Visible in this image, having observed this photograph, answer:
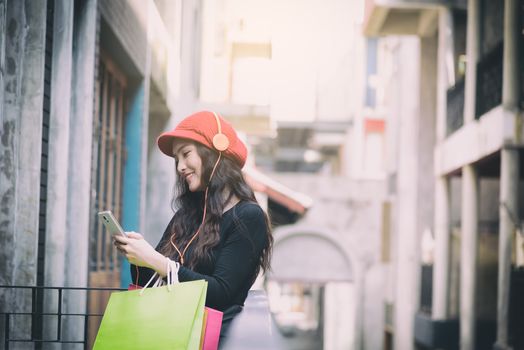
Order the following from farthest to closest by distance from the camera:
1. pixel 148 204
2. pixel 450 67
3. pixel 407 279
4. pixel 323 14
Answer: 1. pixel 407 279
2. pixel 450 67
3. pixel 148 204
4. pixel 323 14

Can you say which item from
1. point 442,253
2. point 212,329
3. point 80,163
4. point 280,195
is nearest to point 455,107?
point 442,253

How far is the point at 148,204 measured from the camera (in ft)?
32.2

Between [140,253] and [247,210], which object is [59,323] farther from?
[247,210]

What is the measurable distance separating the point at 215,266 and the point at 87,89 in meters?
3.00

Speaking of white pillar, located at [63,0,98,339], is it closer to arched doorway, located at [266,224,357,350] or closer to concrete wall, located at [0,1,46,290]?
concrete wall, located at [0,1,46,290]

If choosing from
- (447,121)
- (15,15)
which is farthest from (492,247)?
(15,15)

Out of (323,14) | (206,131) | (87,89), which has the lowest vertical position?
(206,131)

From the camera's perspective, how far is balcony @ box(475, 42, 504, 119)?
11727mm

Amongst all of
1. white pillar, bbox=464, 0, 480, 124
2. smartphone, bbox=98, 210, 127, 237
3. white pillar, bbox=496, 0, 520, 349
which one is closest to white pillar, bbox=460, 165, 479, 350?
white pillar, bbox=464, 0, 480, 124

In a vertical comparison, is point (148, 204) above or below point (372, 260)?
above

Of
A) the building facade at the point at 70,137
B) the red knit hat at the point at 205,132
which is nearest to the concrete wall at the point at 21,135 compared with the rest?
the building facade at the point at 70,137

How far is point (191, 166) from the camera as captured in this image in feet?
11.1

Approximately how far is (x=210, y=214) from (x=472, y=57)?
10.3 meters

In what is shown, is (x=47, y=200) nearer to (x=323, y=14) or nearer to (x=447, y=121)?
(x=323, y=14)
